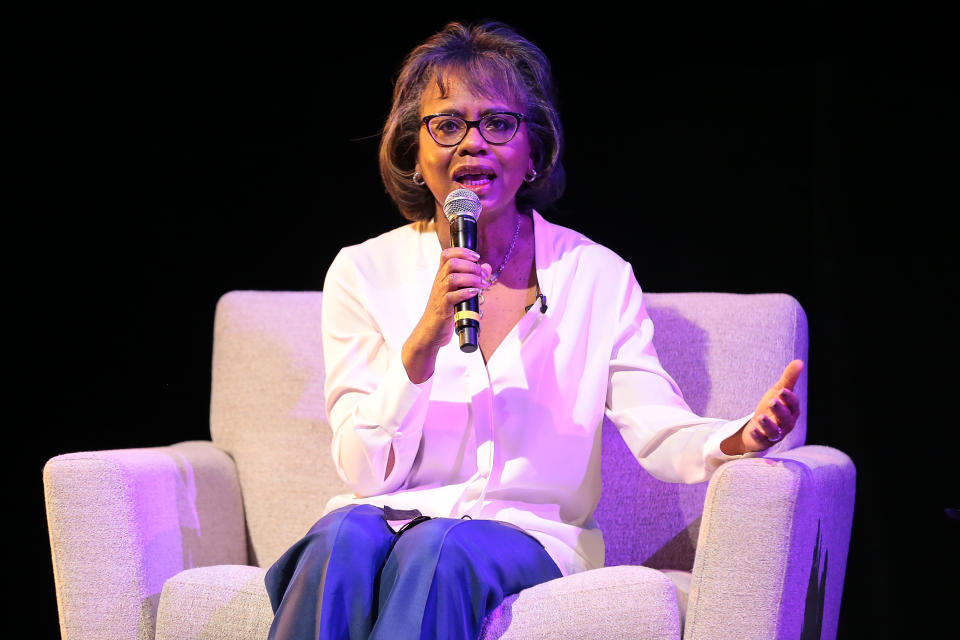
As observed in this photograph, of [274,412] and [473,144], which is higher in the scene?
[473,144]

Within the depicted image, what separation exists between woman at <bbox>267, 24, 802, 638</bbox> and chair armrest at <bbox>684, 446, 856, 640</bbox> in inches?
3.8

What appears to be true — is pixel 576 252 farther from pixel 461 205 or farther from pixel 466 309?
pixel 466 309

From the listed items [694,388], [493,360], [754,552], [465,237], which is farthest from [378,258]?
[754,552]

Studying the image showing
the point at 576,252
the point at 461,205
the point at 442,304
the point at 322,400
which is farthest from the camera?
the point at 322,400

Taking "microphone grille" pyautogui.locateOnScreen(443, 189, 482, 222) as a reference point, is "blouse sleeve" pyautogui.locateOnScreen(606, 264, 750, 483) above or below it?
below

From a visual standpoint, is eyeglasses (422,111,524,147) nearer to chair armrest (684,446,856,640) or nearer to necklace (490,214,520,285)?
necklace (490,214,520,285)

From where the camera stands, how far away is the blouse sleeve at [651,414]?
5.40ft

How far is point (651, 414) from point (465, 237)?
507mm

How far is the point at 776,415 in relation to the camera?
146cm

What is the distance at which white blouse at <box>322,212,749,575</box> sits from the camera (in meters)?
1.72

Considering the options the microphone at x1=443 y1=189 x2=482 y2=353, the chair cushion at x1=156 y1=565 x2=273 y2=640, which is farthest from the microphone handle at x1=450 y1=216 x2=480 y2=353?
the chair cushion at x1=156 y1=565 x2=273 y2=640

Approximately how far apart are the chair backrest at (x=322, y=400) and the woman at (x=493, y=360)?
19cm

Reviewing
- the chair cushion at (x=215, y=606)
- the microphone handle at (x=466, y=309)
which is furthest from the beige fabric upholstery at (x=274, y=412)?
the microphone handle at (x=466, y=309)

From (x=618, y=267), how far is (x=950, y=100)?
Answer: 1.00 metres
